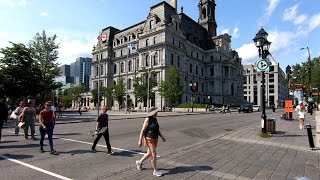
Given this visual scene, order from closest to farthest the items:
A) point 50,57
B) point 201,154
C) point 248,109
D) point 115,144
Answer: point 201,154 → point 115,144 → point 50,57 → point 248,109

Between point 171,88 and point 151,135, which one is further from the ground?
point 171,88

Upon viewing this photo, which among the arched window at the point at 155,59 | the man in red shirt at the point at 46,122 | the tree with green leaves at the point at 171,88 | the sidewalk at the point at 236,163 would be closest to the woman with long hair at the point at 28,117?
the man in red shirt at the point at 46,122

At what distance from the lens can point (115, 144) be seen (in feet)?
39.7

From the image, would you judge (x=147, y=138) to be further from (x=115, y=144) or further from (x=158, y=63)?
(x=158, y=63)

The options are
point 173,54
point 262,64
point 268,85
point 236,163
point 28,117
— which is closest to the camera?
point 236,163

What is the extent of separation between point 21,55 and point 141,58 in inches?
1952

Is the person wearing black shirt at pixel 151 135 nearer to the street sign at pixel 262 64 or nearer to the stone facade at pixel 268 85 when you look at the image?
the street sign at pixel 262 64

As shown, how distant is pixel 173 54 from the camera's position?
7750 centimetres

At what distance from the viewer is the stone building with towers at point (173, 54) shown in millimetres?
75125

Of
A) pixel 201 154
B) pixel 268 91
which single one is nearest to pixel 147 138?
pixel 201 154

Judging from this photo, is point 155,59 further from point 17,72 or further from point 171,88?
point 17,72

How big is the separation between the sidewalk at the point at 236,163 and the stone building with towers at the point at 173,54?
59105 mm

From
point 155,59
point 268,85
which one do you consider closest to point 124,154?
point 155,59

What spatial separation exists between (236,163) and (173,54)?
69904mm
